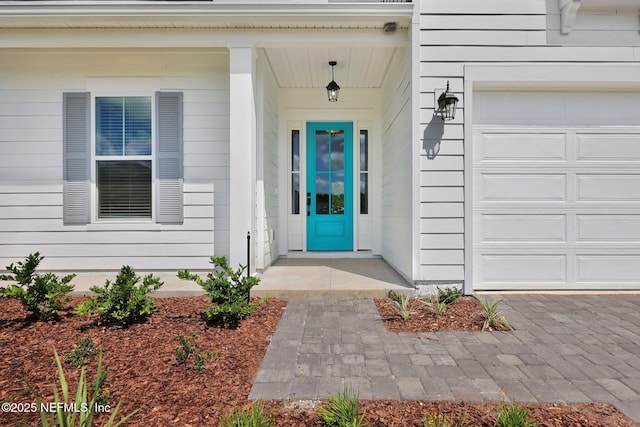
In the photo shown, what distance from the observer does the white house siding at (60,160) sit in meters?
4.35

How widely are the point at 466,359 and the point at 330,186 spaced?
4.02m

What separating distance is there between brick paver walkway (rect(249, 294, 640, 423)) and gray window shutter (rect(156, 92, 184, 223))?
2217 mm

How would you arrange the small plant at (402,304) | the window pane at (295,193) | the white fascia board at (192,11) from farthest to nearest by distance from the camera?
the window pane at (295,193) → the white fascia board at (192,11) → the small plant at (402,304)

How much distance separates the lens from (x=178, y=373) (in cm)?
212

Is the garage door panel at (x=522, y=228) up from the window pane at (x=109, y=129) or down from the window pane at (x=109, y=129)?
down

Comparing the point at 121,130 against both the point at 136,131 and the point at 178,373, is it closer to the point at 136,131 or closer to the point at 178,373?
the point at 136,131

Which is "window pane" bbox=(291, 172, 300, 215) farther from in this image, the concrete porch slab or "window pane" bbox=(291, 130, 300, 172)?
the concrete porch slab

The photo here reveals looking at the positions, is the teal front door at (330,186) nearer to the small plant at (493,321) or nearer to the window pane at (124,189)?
the window pane at (124,189)

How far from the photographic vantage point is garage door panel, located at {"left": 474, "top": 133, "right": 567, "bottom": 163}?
3.89m

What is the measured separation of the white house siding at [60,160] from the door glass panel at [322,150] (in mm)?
1964

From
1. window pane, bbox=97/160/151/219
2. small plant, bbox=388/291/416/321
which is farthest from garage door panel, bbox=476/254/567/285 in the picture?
window pane, bbox=97/160/151/219

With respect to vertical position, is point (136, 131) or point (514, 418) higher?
point (136, 131)

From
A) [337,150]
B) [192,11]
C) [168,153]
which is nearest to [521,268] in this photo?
[337,150]

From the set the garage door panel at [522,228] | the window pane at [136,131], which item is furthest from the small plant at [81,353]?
the garage door panel at [522,228]
